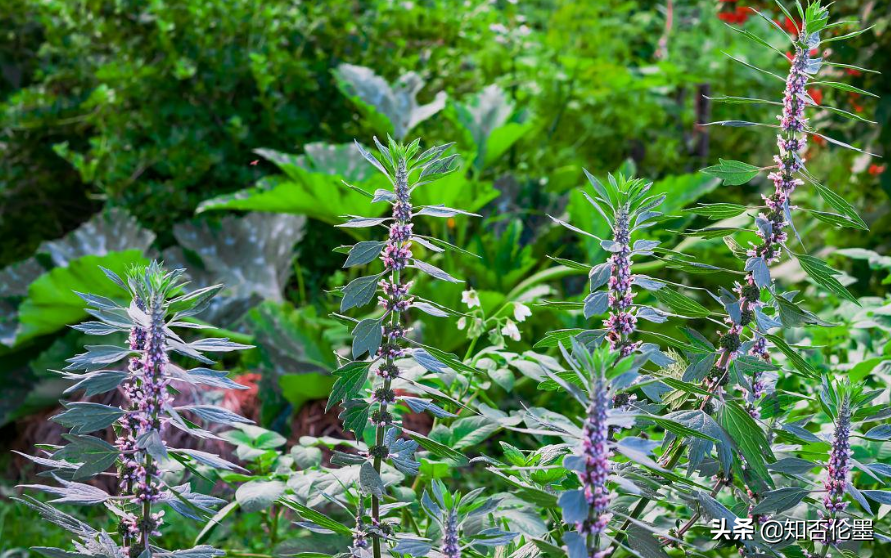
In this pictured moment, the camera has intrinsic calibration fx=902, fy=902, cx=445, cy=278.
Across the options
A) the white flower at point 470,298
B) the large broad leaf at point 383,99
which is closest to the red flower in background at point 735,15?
the large broad leaf at point 383,99

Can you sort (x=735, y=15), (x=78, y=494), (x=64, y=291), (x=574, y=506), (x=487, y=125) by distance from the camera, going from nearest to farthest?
(x=574, y=506) → (x=78, y=494) → (x=64, y=291) → (x=487, y=125) → (x=735, y=15)

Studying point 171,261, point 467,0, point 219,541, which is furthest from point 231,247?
point 467,0

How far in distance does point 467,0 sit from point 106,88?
5.35 ft

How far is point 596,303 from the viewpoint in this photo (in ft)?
3.82

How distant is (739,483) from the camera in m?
1.46

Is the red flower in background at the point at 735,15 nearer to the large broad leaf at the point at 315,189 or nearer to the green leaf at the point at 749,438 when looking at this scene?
the large broad leaf at the point at 315,189

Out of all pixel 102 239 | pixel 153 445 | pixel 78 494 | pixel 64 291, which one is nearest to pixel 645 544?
pixel 153 445

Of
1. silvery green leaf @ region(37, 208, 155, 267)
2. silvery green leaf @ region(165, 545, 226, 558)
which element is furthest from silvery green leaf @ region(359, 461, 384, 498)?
silvery green leaf @ region(37, 208, 155, 267)

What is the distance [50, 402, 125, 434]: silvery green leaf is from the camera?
42.2 inches

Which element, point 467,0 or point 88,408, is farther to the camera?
point 467,0

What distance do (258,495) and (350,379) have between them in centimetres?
38

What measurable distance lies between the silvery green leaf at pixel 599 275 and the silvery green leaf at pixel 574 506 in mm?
311

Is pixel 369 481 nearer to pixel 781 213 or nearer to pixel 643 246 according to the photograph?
pixel 643 246

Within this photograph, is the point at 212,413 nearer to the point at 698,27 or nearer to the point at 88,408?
the point at 88,408
